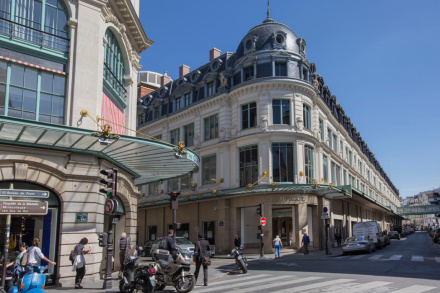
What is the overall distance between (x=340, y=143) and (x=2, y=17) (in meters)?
37.3

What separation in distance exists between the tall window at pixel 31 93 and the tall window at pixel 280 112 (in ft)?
62.3

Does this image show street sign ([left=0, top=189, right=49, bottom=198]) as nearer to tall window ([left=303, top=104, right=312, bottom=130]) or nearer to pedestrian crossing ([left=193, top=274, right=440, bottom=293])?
pedestrian crossing ([left=193, top=274, right=440, bottom=293])

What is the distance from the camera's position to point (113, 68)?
17.2 meters

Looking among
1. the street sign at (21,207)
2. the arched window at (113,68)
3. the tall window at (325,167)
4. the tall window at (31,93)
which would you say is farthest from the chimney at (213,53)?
the street sign at (21,207)

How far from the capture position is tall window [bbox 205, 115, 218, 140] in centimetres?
3392

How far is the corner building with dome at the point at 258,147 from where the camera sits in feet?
97.0

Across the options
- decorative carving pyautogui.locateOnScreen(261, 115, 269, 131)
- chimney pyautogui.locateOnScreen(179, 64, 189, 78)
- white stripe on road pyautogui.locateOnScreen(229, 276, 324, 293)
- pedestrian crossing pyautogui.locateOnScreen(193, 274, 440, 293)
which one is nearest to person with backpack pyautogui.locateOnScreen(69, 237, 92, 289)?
pedestrian crossing pyautogui.locateOnScreen(193, 274, 440, 293)

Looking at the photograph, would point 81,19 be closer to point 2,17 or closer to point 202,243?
point 2,17

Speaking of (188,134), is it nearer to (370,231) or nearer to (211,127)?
(211,127)

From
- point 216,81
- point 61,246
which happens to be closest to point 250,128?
point 216,81

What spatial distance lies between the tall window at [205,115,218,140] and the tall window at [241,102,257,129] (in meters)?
3.12

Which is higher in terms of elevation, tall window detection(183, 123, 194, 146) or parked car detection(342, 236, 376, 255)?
tall window detection(183, 123, 194, 146)

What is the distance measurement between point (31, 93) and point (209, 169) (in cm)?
2195

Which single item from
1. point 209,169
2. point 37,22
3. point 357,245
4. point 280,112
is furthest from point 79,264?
point 209,169
